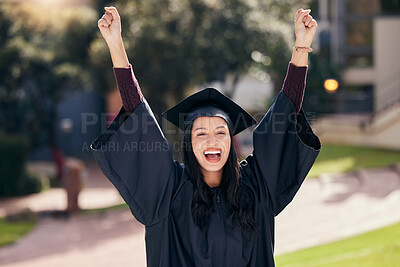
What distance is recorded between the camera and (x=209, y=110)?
2484 mm

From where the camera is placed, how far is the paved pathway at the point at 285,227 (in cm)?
780

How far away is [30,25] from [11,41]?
1265mm

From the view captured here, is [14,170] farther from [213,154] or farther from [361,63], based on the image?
[361,63]

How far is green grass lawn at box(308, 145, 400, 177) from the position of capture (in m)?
12.6

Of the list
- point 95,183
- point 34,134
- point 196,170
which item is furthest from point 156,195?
point 34,134

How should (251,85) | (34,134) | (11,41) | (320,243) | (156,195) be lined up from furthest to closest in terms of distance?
(251,85) → (34,134) → (11,41) → (320,243) → (156,195)

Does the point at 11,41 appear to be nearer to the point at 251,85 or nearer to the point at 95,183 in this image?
the point at 95,183

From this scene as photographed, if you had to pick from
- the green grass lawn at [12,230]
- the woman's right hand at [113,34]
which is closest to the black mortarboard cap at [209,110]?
the woman's right hand at [113,34]

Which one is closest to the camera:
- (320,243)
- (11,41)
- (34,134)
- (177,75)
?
(320,243)

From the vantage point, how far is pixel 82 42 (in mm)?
13102

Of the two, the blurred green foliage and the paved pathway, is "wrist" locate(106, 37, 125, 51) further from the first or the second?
the blurred green foliage

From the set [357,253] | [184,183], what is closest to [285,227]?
[357,253]

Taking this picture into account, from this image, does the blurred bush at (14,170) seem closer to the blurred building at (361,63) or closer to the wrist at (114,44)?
the blurred building at (361,63)

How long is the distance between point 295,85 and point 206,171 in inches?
21.8
